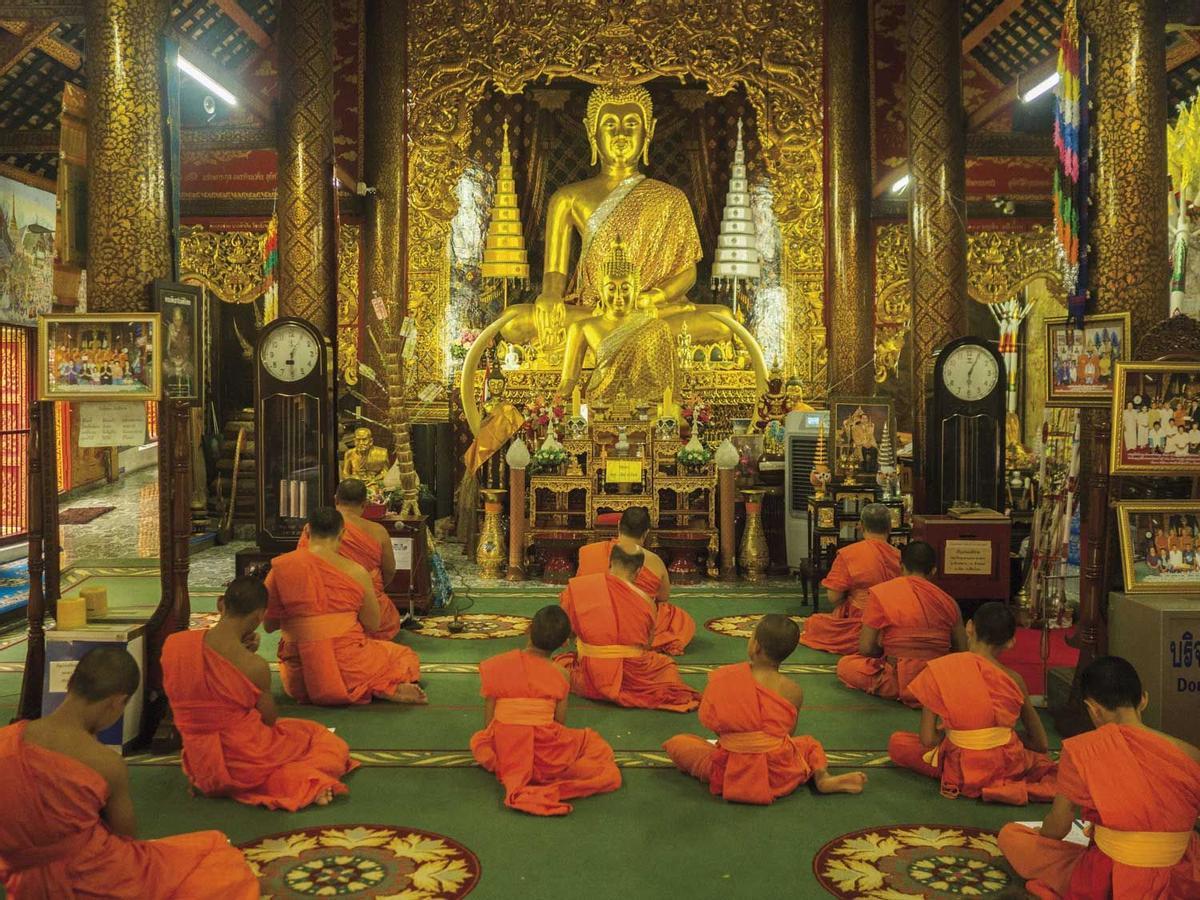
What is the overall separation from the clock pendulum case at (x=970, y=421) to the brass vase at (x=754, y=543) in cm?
182

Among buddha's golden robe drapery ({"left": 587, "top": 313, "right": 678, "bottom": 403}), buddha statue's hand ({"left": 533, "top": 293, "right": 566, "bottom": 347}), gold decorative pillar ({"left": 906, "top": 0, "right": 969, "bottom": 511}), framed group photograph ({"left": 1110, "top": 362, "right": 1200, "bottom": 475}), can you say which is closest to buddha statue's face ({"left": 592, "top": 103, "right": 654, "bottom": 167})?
buddha statue's hand ({"left": 533, "top": 293, "right": 566, "bottom": 347})

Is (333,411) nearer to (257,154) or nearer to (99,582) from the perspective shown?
(99,582)

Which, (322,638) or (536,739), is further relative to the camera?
(322,638)

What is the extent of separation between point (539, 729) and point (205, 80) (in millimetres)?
8292

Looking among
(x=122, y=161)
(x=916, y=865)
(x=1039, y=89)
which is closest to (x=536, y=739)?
(x=916, y=865)

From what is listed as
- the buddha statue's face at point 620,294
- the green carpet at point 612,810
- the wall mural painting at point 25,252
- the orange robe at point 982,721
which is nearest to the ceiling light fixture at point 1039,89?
the buddha statue's face at point 620,294

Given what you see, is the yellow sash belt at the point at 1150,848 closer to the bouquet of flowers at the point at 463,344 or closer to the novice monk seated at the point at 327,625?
the novice monk seated at the point at 327,625

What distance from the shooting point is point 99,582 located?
10102 mm

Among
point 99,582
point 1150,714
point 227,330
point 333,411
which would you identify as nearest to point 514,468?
point 333,411

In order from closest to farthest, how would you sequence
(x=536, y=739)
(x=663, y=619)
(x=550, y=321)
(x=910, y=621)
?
(x=536, y=739)
(x=910, y=621)
(x=663, y=619)
(x=550, y=321)

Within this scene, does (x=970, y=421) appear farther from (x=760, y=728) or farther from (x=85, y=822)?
(x=85, y=822)

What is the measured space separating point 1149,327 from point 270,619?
460 cm

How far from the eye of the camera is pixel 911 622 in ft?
20.7

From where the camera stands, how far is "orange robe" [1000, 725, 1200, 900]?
3.57 m
